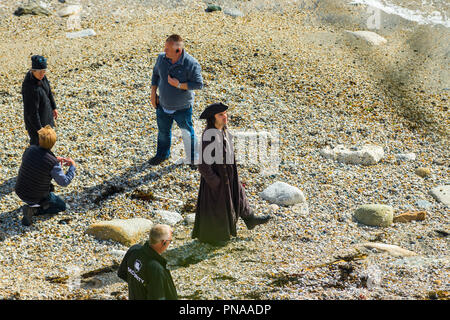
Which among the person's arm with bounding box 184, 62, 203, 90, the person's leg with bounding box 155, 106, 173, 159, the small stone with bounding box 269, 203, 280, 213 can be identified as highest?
the person's arm with bounding box 184, 62, 203, 90

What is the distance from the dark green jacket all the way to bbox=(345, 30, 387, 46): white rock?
11922 mm

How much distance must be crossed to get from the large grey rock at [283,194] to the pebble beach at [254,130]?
0.17 metres

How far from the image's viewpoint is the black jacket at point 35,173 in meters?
7.27

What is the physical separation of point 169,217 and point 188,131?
67.6 inches

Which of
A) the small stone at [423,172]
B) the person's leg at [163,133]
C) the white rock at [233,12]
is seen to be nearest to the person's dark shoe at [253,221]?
the person's leg at [163,133]

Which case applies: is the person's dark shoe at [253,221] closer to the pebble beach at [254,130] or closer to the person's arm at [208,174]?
the pebble beach at [254,130]

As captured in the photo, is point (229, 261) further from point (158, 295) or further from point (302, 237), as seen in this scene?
point (158, 295)

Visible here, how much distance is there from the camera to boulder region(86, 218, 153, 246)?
745 cm

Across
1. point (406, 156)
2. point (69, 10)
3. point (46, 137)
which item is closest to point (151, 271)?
point (46, 137)

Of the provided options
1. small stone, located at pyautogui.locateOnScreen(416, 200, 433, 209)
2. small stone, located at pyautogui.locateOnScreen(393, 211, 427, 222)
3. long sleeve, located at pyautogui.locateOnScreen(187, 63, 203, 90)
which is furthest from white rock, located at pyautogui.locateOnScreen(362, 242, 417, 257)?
long sleeve, located at pyautogui.locateOnScreen(187, 63, 203, 90)

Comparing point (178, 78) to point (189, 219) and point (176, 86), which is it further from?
point (189, 219)

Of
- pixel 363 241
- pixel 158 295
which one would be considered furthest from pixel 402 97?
pixel 158 295

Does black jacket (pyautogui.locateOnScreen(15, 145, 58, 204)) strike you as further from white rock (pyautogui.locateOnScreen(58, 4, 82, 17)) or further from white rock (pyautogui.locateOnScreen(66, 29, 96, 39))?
white rock (pyautogui.locateOnScreen(58, 4, 82, 17))

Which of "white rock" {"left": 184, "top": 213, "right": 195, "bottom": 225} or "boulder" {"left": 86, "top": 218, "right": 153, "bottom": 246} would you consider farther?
"white rock" {"left": 184, "top": 213, "right": 195, "bottom": 225}
